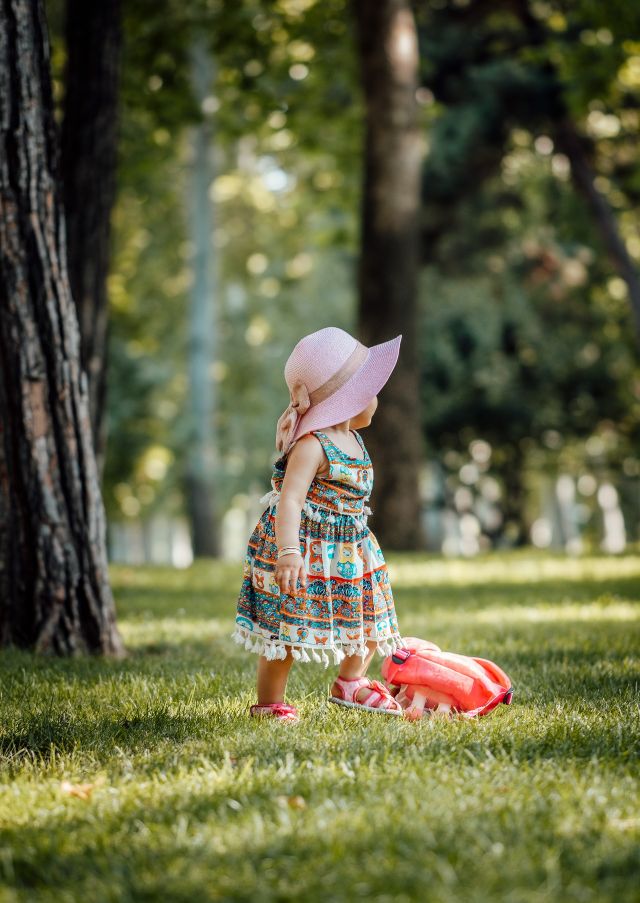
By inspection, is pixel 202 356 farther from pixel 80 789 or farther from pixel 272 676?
pixel 80 789

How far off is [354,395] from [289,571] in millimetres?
793

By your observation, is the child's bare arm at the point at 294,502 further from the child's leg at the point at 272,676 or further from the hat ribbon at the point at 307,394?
the child's leg at the point at 272,676

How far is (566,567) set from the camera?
11.6m

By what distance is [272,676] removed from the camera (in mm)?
4223

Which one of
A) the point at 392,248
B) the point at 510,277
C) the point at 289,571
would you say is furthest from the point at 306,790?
the point at 510,277

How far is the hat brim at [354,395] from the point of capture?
14.0 feet

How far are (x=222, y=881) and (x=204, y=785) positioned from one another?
73 centimetres

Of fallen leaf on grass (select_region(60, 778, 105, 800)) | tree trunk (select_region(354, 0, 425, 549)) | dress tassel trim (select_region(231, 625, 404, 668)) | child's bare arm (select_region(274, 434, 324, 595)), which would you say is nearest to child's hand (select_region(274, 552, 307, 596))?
child's bare arm (select_region(274, 434, 324, 595))

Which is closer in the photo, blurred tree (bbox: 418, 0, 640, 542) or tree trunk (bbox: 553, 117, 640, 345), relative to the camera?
tree trunk (bbox: 553, 117, 640, 345)

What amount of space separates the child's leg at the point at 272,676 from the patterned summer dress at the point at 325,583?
0.22 ft

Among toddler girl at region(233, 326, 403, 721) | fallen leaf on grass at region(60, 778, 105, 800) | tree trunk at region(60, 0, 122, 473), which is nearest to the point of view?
fallen leaf on grass at region(60, 778, 105, 800)

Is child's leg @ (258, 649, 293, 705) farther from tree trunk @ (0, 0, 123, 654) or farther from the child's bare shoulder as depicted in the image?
tree trunk @ (0, 0, 123, 654)

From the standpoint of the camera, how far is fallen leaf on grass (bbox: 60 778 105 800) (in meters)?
3.16

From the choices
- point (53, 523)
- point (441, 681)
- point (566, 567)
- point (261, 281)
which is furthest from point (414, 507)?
point (261, 281)
